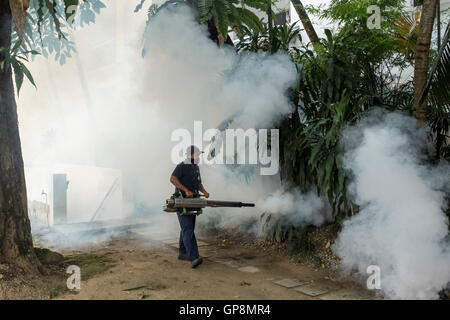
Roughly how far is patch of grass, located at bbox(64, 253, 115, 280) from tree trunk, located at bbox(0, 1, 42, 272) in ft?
1.77

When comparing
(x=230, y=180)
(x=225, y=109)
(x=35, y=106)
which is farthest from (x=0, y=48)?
(x=35, y=106)

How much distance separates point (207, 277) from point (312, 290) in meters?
1.19

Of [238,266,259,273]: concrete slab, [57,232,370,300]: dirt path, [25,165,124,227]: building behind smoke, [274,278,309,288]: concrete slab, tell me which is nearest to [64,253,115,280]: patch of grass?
[57,232,370,300]: dirt path

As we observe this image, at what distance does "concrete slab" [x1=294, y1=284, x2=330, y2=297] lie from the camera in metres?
3.69

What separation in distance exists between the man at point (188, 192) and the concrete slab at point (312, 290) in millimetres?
1356

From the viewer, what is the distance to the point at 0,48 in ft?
13.0

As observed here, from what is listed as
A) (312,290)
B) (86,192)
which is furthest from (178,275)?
(86,192)

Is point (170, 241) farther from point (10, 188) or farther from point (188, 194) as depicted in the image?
point (10, 188)

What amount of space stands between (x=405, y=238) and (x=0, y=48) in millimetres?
4677

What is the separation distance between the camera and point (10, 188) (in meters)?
3.96

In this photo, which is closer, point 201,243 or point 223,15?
point 223,15

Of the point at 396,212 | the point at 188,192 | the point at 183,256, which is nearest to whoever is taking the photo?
the point at 396,212

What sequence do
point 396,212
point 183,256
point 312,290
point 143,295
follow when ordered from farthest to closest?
point 183,256
point 312,290
point 396,212
point 143,295

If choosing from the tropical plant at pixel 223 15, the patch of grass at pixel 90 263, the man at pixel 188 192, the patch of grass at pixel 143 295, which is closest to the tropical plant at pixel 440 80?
the tropical plant at pixel 223 15
